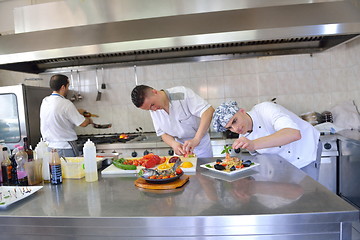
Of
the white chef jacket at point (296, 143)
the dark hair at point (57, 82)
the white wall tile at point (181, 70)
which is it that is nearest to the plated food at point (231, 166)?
the white chef jacket at point (296, 143)

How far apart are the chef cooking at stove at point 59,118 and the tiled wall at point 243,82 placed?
1042 mm

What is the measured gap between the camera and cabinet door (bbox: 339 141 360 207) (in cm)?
250

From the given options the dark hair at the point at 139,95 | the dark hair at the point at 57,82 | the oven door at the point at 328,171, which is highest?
the dark hair at the point at 57,82

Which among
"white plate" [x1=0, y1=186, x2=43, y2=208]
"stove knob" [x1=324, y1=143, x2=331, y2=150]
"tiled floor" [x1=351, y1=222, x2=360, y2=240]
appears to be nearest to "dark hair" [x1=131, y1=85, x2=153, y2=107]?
"white plate" [x1=0, y1=186, x2=43, y2=208]

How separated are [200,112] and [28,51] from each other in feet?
4.93

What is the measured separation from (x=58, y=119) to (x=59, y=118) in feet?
0.05

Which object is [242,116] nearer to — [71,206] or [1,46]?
[71,206]

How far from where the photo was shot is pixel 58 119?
2.63 metres

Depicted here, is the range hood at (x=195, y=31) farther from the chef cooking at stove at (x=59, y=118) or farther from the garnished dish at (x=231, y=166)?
the garnished dish at (x=231, y=166)

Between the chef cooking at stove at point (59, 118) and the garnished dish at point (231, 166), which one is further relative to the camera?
the chef cooking at stove at point (59, 118)

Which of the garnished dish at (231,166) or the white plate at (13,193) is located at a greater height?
the garnished dish at (231,166)

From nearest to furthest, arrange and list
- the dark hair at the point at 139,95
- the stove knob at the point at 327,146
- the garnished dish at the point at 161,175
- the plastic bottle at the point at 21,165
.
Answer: the garnished dish at the point at 161,175 → the plastic bottle at the point at 21,165 → the dark hair at the point at 139,95 → the stove knob at the point at 327,146

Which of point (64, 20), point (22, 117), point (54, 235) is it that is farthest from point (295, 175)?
point (22, 117)

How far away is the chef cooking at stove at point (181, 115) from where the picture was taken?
2.13 meters
